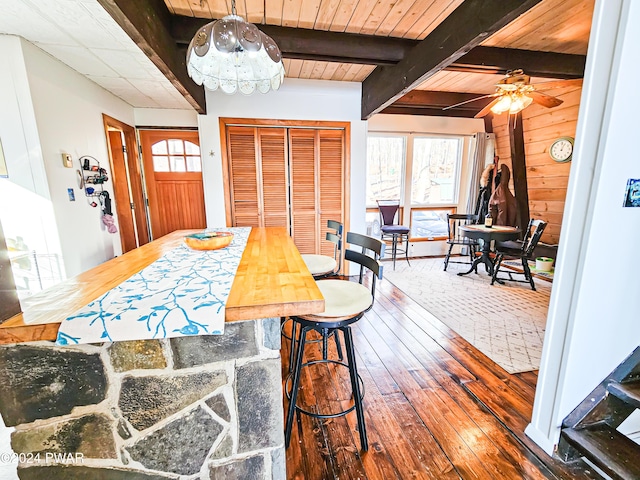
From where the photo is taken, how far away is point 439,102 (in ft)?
14.4

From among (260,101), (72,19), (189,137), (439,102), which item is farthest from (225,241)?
(439,102)

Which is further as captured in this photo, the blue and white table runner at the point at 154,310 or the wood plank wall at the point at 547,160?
the wood plank wall at the point at 547,160

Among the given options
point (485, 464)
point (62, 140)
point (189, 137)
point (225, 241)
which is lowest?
point (485, 464)

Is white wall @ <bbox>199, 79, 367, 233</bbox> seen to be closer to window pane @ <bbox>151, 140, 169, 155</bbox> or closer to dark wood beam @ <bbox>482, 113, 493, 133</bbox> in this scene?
window pane @ <bbox>151, 140, 169, 155</bbox>

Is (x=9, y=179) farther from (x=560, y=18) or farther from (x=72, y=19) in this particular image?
(x=560, y=18)

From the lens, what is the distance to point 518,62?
2.88 metres

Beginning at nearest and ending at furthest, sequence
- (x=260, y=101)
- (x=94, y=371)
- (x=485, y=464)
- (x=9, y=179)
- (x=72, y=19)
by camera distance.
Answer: (x=94, y=371) → (x=485, y=464) → (x=72, y=19) → (x=9, y=179) → (x=260, y=101)

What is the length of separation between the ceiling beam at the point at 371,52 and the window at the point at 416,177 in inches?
82.1

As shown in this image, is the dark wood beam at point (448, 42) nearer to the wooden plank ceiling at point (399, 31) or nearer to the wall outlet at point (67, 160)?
the wooden plank ceiling at point (399, 31)

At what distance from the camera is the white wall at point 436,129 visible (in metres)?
4.83

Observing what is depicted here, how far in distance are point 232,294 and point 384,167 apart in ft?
14.8

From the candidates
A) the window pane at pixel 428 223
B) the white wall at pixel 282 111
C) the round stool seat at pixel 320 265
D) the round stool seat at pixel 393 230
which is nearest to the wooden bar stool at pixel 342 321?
the round stool seat at pixel 320 265

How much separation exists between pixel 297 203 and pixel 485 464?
3.18 meters

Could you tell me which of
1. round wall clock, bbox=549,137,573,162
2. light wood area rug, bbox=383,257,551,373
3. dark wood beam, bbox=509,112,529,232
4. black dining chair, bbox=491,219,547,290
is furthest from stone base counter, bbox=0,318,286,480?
dark wood beam, bbox=509,112,529,232
